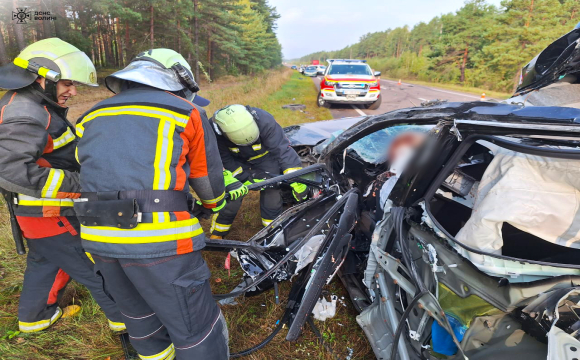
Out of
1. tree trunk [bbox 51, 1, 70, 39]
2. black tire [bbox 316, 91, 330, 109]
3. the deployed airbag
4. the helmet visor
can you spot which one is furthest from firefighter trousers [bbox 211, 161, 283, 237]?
tree trunk [bbox 51, 1, 70, 39]

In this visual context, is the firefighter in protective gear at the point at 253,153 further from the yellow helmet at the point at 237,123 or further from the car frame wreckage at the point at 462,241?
the car frame wreckage at the point at 462,241

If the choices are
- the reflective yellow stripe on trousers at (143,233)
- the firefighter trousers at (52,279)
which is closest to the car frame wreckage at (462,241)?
the reflective yellow stripe on trousers at (143,233)

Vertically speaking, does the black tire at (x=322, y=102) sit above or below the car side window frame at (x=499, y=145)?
below

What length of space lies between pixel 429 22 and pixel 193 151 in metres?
62.4

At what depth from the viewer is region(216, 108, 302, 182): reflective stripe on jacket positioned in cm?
302

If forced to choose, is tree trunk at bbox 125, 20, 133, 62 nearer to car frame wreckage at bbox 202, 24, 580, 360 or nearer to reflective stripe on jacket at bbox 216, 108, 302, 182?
reflective stripe on jacket at bbox 216, 108, 302, 182

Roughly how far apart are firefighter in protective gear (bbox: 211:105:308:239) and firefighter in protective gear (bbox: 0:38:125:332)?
43.5 inches

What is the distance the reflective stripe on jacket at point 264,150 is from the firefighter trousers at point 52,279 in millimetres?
1577

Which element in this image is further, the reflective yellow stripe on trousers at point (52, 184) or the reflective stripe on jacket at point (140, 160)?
the reflective yellow stripe on trousers at point (52, 184)

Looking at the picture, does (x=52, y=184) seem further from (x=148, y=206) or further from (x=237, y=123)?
(x=237, y=123)

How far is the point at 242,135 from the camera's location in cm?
283

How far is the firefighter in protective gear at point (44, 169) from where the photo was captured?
65.1 inches

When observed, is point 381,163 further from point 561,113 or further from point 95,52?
point 95,52

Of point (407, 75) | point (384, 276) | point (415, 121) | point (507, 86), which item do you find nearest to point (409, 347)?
point (384, 276)
